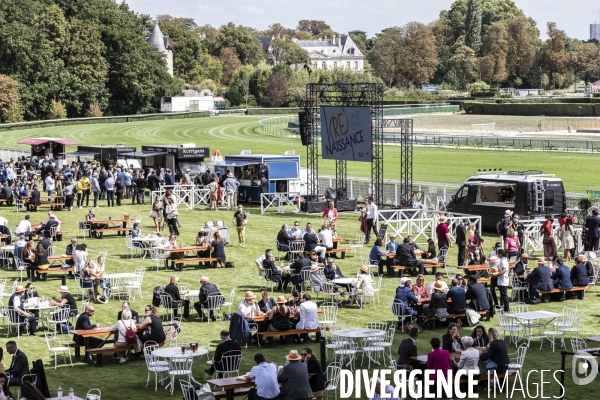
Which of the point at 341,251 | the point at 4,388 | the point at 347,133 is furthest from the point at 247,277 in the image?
the point at 347,133

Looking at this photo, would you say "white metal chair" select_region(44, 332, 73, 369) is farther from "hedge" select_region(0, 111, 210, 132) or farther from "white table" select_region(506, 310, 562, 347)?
"hedge" select_region(0, 111, 210, 132)

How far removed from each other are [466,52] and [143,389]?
5673 inches

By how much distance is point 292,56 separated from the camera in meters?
189

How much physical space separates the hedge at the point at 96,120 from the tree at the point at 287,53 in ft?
248

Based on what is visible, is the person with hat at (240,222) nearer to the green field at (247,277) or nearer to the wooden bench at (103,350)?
the green field at (247,277)

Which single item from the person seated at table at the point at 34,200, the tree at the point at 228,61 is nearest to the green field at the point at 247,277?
the person seated at table at the point at 34,200

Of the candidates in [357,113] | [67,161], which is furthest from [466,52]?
[357,113]

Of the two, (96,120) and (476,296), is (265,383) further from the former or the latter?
(96,120)

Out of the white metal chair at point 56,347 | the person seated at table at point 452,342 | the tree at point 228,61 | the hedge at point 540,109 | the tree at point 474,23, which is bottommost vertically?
the white metal chair at point 56,347

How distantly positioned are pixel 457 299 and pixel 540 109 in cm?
8118

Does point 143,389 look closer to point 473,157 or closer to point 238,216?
point 238,216

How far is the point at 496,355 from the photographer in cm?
1502

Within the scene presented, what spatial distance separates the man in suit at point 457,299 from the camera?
19438 mm

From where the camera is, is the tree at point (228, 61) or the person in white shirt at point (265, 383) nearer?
the person in white shirt at point (265, 383)
